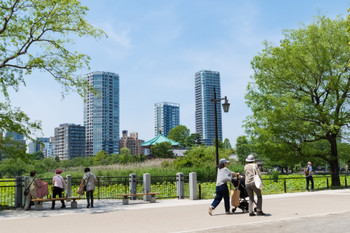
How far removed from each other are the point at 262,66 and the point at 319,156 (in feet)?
25.1

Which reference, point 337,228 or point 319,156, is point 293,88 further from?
point 337,228

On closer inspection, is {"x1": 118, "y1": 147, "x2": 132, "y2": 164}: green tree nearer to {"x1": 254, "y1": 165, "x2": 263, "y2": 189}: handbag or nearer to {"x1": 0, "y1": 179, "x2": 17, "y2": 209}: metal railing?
{"x1": 0, "y1": 179, "x2": 17, "y2": 209}: metal railing

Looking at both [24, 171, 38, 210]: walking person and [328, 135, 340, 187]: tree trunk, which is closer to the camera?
[24, 171, 38, 210]: walking person

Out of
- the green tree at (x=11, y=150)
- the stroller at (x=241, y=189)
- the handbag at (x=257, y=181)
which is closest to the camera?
the handbag at (x=257, y=181)

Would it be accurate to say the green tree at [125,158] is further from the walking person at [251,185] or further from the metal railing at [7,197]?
the walking person at [251,185]

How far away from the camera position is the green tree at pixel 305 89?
74.4 ft

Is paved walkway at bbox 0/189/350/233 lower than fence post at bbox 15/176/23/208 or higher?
lower

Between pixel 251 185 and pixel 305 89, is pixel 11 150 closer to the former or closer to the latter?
pixel 251 185

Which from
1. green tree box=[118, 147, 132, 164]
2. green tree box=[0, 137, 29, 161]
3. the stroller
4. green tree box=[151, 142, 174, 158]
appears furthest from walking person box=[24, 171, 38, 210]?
green tree box=[151, 142, 174, 158]

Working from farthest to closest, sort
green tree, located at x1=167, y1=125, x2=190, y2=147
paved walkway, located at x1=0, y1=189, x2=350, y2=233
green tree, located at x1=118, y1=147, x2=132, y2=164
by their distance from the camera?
green tree, located at x1=167, y1=125, x2=190, y2=147 → green tree, located at x1=118, y1=147, x2=132, y2=164 → paved walkway, located at x1=0, y1=189, x2=350, y2=233

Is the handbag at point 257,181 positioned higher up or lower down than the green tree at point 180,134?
lower down

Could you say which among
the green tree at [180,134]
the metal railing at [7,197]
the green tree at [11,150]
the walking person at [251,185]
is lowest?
Result: the metal railing at [7,197]

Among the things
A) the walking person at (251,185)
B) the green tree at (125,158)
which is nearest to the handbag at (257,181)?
the walking person at (251,185)

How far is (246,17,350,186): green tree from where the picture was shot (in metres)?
22.7
